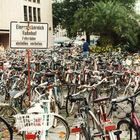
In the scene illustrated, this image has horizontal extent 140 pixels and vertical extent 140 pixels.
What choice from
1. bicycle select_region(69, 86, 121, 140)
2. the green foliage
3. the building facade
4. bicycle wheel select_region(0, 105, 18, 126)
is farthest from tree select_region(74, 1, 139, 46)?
bicycle select_region(69, 86, 121, 140)

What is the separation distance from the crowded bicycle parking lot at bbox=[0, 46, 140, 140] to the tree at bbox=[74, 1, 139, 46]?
48.6 feet

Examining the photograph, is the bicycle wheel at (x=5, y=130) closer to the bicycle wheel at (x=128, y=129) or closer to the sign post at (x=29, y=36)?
the bicycle wheel at (x=128, y=129)

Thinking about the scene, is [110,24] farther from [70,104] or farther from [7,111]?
[7,111]

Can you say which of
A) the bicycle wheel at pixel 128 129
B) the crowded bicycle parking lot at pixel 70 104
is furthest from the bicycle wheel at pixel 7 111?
the bicycle wheel at pixel 128 129

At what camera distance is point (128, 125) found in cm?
735

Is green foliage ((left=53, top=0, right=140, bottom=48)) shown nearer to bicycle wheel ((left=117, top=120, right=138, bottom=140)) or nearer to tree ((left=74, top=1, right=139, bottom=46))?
tree ((left=74, top=1, right=139, bottom=46))

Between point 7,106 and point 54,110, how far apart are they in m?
1.60

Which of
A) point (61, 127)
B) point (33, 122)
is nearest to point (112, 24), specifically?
point (61, 127)

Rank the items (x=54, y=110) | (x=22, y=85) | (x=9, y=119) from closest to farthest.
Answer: (x=9, y=119), (x=54, y=110), (x=22, y=85)

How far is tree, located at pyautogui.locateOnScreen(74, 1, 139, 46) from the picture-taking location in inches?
1230

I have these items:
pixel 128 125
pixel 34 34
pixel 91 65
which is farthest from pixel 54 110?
pixel 91 65

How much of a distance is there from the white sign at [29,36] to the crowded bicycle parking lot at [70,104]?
15.4 inches

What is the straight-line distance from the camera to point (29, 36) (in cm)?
891

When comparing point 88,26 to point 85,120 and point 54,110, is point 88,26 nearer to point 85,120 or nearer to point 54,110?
point 54,110
